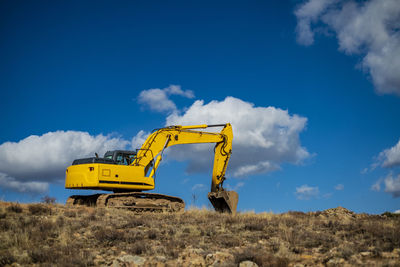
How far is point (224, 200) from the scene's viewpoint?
20.6m

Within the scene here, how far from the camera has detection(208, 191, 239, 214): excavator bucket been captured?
20516 mm

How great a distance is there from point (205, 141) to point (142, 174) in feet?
14.8

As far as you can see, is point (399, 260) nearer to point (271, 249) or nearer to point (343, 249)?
point (343, 249)

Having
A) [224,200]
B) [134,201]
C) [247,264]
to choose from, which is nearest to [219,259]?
[247,264]

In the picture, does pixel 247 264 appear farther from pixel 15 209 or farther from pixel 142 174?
pixel 142 174

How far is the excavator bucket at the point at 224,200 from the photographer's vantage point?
20516 millimetres

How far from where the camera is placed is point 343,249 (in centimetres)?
1020

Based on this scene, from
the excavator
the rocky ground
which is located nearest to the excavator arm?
the excavator

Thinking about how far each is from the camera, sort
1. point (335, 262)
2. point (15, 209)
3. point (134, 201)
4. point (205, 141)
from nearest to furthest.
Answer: point (335, 262)
point (15, 209)
point (134, 201)
point (205, 141)

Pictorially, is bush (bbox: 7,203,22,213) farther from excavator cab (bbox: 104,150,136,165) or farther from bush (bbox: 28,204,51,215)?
excavator cab (bbox: 104,150,136,165)

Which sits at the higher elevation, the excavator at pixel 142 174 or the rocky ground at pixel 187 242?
the excavator at pixel 142 174

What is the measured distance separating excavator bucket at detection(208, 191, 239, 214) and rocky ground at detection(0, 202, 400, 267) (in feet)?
17.4

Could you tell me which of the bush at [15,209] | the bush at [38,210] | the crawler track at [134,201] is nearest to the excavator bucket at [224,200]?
the crawler track at [134,201]

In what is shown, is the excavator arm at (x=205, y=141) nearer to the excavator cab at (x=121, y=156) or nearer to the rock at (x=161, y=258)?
the excavator cab at (x=121, y=156)
